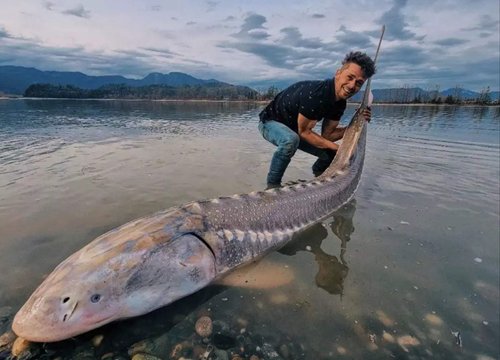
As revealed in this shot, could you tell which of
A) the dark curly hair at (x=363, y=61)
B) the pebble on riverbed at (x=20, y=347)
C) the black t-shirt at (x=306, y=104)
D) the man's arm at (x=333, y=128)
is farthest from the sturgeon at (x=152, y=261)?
the man's arm at (x=333, y=128)

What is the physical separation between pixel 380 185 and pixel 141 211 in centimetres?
453

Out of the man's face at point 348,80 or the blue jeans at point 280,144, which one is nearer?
the man's face at point 348,80

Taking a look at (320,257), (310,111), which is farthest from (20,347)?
(310,111)

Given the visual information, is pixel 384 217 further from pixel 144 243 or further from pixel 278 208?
pixel 144 243

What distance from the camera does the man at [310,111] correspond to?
210 inches

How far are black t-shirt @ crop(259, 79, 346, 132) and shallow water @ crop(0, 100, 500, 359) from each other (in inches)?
51.7

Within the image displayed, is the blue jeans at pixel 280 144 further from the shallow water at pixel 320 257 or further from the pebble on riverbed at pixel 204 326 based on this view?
the pebble on riverbed at pixel 204 326

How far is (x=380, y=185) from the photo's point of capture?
6699mm

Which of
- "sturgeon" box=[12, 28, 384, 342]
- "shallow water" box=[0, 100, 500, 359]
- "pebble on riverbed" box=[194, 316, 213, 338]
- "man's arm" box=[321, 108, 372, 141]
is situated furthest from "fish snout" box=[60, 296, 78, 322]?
"man's arm" box=[321, 108, 372, 141]

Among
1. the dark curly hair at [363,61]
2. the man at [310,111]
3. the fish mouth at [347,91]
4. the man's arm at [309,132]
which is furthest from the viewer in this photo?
the man's arm at [309,132]

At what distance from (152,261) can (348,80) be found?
4193mm

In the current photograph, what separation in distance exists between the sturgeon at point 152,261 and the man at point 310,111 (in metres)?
2.04

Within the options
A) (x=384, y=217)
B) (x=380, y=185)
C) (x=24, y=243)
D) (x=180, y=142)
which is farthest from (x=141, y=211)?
(x=180, y=142)

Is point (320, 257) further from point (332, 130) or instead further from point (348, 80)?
point (332, 130)
